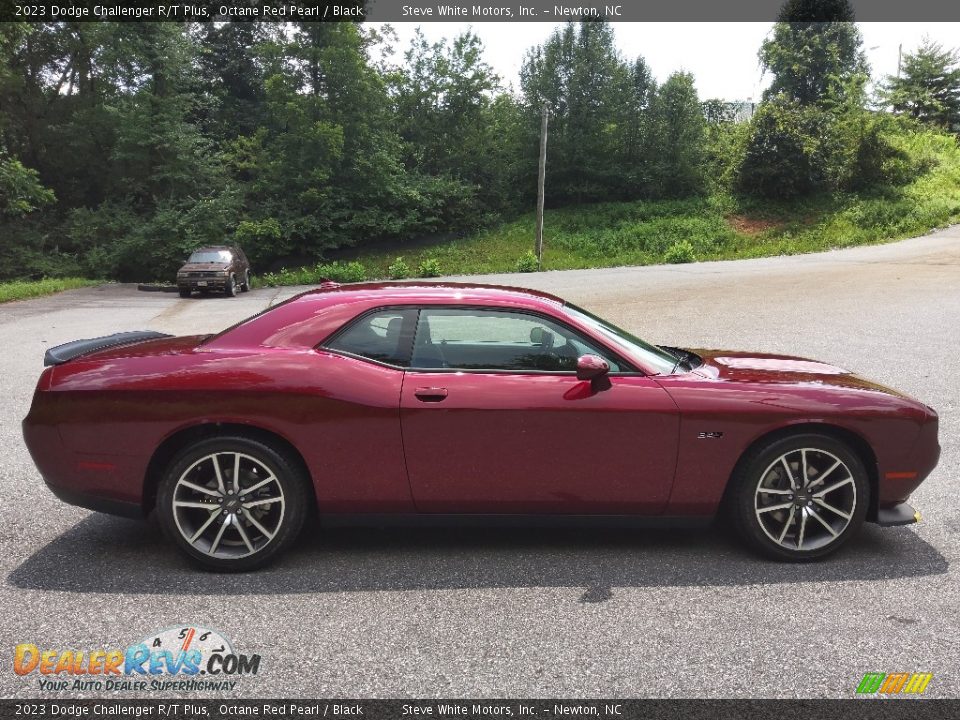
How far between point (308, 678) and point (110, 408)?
176 centimetres

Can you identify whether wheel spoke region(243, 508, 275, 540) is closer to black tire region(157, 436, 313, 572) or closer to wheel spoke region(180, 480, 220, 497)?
black tire region(157, 436, 313, 572)

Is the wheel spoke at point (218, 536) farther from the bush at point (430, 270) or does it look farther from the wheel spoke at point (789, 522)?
the bush at point (430, 270)

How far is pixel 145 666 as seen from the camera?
2.74m

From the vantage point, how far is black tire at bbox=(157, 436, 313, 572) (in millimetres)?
3496

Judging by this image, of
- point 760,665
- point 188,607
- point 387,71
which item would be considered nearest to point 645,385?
point 760,665

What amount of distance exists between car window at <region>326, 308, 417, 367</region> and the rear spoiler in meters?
1.45

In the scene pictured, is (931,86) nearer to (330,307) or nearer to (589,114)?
(589,114)

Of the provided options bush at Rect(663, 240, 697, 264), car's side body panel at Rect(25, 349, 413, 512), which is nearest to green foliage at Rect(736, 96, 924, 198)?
bush at Rect(663, 240, 697, 264)

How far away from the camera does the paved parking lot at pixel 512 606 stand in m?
2.67

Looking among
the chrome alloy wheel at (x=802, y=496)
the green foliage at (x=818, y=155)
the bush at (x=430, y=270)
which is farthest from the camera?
the green foliage at (x=818, y=155)

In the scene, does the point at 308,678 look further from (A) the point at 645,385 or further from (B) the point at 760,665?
(A) the point at 645,385

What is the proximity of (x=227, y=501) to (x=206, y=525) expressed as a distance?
0.16 meters

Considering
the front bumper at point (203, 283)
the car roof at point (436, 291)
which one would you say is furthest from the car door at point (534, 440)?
the front bumper at point (203, 283)

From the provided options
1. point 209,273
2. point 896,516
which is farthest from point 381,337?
point 209,273
